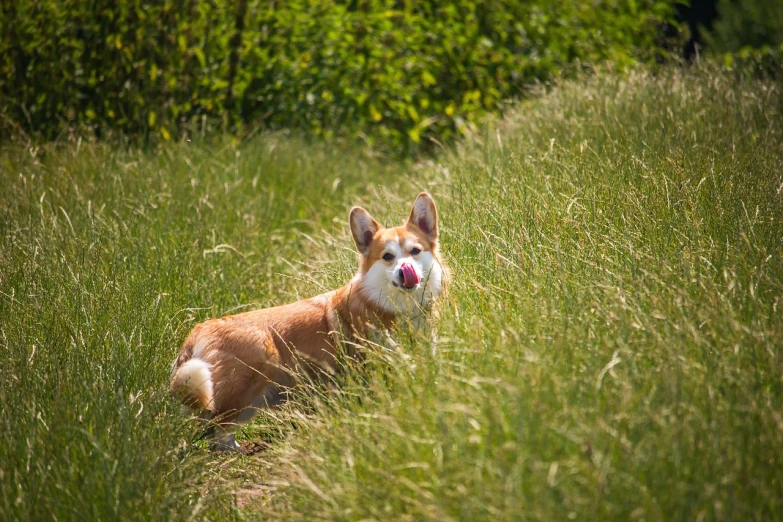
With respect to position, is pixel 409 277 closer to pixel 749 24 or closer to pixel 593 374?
pixel 593 374

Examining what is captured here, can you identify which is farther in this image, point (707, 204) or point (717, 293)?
point (707, 204)

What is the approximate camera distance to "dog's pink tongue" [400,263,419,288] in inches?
148

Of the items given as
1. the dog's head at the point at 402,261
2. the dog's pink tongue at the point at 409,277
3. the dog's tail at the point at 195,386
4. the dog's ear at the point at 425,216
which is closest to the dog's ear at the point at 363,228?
the dog's head at the point at 402,261

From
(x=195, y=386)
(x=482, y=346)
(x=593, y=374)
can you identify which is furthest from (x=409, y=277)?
(x=593, y=374)

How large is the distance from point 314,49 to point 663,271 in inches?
227

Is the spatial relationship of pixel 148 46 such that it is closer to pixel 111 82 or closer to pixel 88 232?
pixel 111 82

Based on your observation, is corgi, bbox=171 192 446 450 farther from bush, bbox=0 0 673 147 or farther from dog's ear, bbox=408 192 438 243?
bush, bbox=0 0 673 147

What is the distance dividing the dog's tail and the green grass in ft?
0.34

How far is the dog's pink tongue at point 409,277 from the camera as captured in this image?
3762 mm

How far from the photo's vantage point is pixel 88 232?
4.77 meters

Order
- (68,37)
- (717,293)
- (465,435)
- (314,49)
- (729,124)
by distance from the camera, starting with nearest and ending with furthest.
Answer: (465,435) < (717,293) < (729,124) < (68,37) < (314,49)

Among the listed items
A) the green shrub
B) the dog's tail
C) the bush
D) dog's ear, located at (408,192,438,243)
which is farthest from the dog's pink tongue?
the green shrub

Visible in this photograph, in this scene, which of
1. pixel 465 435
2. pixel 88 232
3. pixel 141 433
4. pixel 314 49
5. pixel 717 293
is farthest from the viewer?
pixel 314 49

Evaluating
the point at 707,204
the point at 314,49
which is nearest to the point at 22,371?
the point at 707,204
